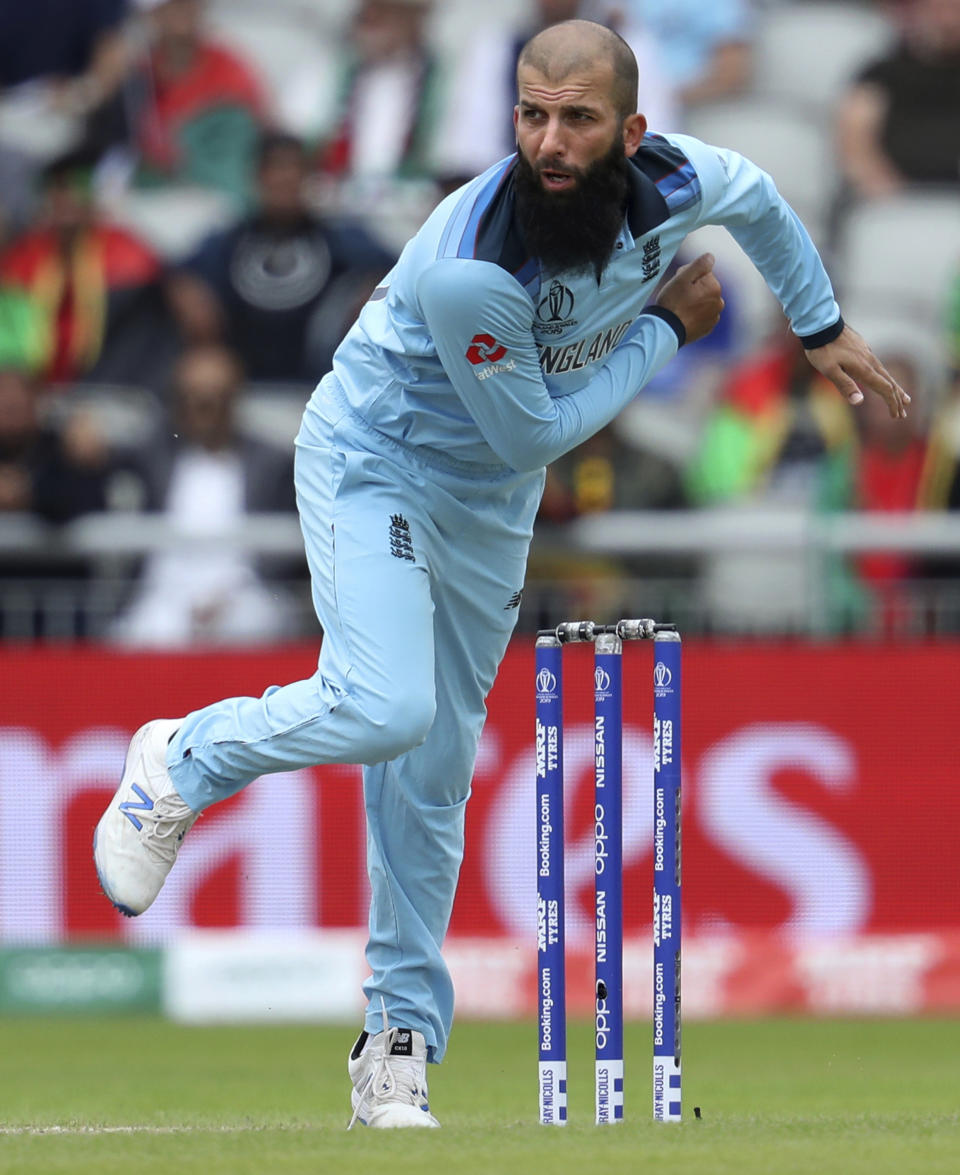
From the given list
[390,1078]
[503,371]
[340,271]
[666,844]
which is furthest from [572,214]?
[340,271]

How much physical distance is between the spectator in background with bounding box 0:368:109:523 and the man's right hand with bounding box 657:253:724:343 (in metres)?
4.77

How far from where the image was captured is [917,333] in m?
10.8

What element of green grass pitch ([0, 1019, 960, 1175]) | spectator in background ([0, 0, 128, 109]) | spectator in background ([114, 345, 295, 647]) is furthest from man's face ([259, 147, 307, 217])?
green grass pitch ([0, 1019, 960, 1175])

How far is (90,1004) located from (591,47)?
5.92 m

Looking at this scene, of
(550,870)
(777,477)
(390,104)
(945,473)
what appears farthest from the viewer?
(390,104)

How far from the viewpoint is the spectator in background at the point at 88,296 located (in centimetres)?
1031

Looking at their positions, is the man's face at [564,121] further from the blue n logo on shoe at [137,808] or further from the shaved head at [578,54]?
the blue n logo on shoe at [137,808]

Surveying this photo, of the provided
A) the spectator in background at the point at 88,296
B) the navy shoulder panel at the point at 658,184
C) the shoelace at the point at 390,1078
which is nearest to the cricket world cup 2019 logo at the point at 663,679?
the navy shoulder panel at the point at 658,184

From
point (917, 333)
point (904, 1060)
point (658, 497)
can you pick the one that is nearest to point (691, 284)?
point (904, 1060)

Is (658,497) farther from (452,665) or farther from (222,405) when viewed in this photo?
(452,665)

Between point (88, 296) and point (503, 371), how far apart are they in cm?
635

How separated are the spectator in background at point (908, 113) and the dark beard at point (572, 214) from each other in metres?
7.31

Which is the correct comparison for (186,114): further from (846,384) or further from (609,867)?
(609,867)

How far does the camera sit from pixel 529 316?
443 cm
